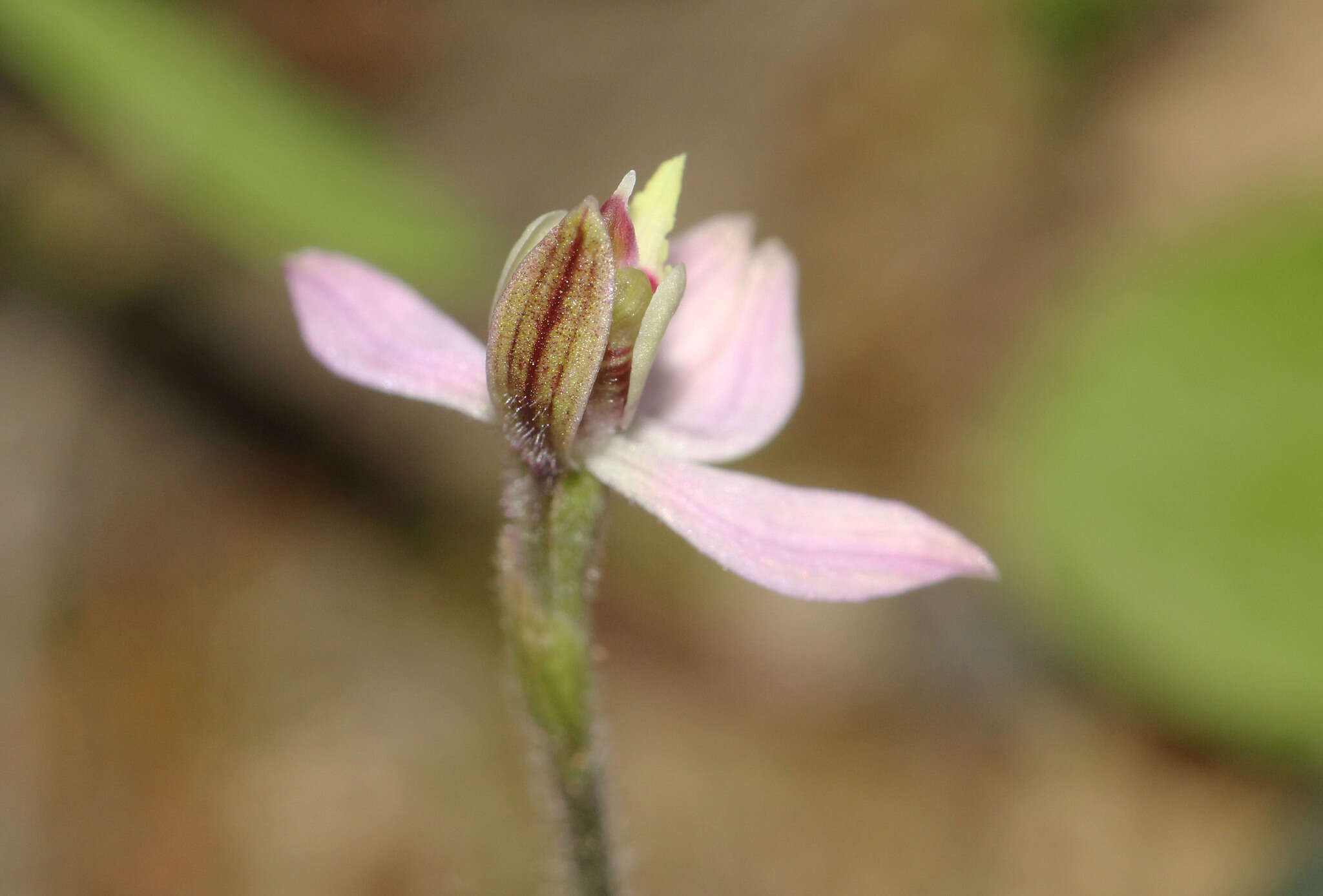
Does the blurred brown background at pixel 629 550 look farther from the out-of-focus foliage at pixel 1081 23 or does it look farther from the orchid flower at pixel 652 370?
the orchid flower at pixel 652 370

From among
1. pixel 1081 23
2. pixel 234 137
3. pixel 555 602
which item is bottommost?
pixel 555 602

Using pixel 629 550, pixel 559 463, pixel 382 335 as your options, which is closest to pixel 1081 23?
pixel 629 550

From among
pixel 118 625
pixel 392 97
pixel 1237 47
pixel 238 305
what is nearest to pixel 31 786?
pixel 118 625

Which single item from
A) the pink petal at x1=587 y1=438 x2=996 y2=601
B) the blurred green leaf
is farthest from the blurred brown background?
the pink petal at x1=587 y1=438 x2=996 y2=601

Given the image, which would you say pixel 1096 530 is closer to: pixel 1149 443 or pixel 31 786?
pixel 1149 443

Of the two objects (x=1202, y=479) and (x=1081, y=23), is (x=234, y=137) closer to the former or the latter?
(x=1202, y=479)

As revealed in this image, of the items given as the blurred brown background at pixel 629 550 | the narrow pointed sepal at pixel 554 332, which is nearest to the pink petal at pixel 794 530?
the narrow pointed sepal at pixel 554 332
